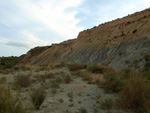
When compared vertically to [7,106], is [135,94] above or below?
below

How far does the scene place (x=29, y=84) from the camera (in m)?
10.5

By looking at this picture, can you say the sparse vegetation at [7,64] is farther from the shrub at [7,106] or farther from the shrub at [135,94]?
the shrub at [135,94]

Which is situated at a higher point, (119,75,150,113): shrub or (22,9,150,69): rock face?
(22,9,150,69): rock face

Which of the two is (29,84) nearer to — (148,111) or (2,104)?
(2,104)

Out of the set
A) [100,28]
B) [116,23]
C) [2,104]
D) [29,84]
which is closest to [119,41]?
[116,23]

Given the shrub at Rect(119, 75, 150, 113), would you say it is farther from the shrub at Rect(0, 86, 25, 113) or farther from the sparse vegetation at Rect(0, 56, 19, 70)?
the sparse vegetation at Rect(0, 56, 19, 70)

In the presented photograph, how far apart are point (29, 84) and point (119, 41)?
2424cm

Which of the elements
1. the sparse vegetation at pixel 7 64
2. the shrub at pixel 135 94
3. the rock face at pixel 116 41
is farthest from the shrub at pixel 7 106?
the sparse vegetation at pixel 7 64

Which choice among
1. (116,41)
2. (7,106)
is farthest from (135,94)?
(116,41)

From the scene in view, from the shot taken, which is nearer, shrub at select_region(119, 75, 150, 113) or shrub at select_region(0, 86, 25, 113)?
shrub at select_region(0, 86, 25, 113)

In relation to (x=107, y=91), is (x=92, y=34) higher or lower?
higher

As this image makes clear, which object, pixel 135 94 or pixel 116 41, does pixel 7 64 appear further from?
pixel 135 94

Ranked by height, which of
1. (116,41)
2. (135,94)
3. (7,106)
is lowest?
(135,94)

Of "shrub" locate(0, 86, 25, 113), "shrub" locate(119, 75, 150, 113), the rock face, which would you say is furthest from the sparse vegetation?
"shrub" locate(119, 75, 150, 113)
